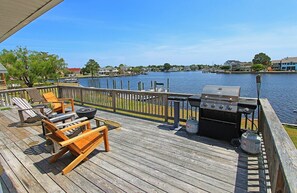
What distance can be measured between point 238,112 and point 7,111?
8.28 m

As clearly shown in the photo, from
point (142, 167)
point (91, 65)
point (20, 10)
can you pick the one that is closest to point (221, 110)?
point (142, 167)

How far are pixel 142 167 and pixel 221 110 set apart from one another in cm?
194

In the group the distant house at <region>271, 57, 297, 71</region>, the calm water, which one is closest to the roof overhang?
the calm water

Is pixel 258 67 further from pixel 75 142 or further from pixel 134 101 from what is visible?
pixel 75 142

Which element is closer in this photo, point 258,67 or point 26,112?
point 26,112

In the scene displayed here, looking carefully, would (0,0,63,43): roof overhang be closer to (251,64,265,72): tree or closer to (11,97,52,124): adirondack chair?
(11,97,52,124): adirondack chair

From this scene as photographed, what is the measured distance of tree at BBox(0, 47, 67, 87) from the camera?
62.7 feet

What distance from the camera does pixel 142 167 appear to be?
2553 mm

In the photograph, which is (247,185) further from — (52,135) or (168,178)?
(52,135)

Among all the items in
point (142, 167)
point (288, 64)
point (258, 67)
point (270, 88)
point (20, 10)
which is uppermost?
point (288, 64)

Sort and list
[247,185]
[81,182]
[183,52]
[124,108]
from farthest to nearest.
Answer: [183,52]
[124,108]
[81,182]
[247,185]

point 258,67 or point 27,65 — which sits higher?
point 258,67

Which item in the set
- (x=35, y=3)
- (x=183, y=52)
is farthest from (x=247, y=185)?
(x=183, y=52)

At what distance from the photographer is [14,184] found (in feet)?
7.25
